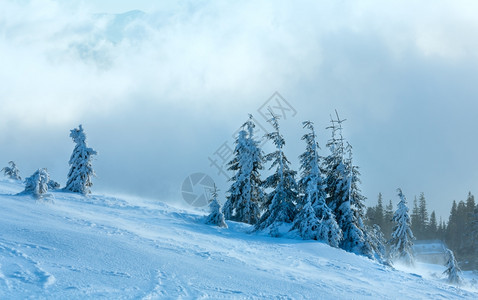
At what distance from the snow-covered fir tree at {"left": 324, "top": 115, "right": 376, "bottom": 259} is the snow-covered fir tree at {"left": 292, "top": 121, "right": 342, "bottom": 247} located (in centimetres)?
211

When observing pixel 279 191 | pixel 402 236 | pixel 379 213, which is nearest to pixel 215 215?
pixel 279 191

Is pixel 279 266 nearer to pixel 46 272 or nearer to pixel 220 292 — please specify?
pixel 220 292

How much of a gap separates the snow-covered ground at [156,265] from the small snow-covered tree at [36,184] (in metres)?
0.57

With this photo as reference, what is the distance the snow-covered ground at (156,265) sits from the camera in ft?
27.0

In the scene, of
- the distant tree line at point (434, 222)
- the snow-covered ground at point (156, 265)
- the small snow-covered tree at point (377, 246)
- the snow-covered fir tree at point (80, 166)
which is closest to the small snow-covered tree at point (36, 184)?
the snow-covered ground at point (156, 265)

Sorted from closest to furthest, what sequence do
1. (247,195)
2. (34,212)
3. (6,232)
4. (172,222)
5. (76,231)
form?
(6,232), (76,231), (34,212), (172,222), (247,195)

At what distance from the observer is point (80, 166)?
25453 millimetres

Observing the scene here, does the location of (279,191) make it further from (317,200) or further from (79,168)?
(79,168)

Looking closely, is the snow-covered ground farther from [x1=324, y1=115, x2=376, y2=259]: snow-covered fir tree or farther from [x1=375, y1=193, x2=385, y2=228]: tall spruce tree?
[x1=375, y1=193, x2=385, y2=228]: tall spruce tree

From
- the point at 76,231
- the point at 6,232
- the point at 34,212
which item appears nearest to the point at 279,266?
the point at 76,231

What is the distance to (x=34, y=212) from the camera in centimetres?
1443

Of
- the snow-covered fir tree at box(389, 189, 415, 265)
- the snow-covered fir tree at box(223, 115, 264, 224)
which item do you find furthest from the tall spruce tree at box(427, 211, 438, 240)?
the snow-covered fir tree at box(223, 115, 264, 224)

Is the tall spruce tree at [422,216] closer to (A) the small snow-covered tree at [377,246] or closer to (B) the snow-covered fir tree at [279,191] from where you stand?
(A) the small snow-covered tree at [377,246]

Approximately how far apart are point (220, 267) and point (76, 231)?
5187 millimetres
